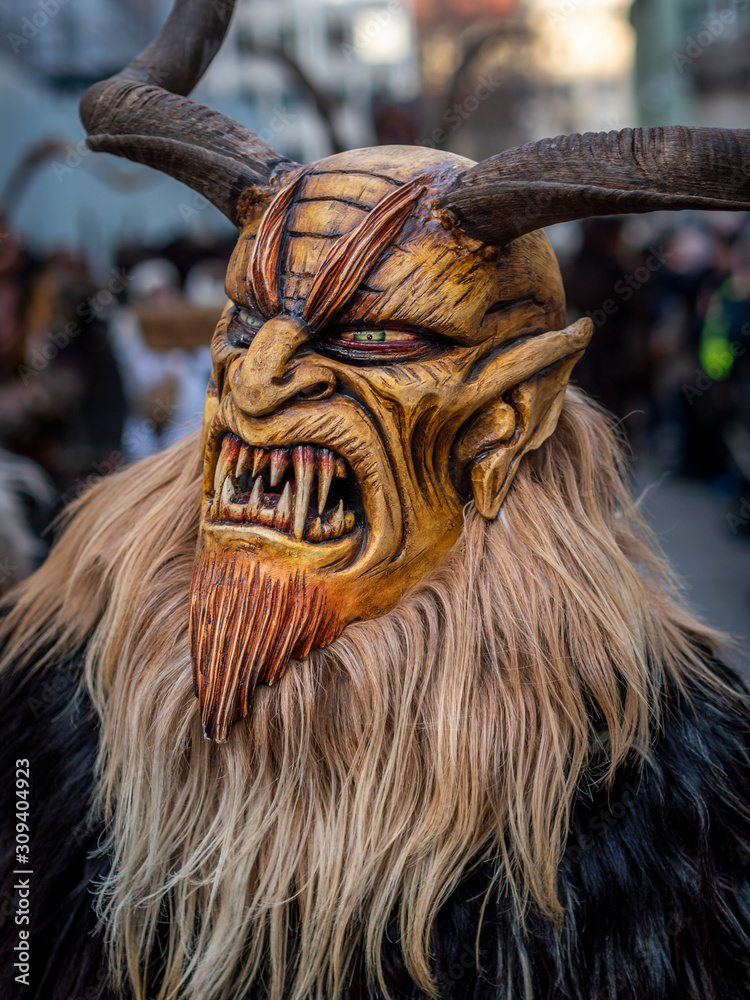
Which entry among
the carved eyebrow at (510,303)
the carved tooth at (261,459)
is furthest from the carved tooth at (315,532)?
the carved eyebrow at (510,303)

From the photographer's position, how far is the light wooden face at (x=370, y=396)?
0.97m

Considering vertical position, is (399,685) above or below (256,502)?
below

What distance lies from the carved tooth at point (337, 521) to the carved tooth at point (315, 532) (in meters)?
0.02

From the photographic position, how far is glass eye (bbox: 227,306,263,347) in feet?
3.52

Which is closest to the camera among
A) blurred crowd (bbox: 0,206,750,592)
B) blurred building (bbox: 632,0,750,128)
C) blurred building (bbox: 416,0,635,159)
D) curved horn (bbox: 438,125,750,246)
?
curved horn (bbox: 438,125,750,246)

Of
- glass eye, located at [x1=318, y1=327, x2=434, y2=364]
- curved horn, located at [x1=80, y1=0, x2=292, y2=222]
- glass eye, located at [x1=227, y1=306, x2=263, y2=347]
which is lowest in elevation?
glass eye, located at [x1=227, y1=306, x2=263, y2=347]

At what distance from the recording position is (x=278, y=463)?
3.22 feet

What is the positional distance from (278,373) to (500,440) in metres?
0.32

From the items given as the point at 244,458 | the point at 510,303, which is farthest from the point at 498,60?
the point at 244,458

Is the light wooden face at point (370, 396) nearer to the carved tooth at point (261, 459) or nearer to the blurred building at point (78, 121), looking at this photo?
the carved tooth at point (261, 459)

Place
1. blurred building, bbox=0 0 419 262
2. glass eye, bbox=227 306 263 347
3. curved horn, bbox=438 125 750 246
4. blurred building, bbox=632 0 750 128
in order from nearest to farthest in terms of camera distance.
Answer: curved horn, bbox=438 125 750 246 < glass eye, bbox=227 306 263 347 < blurred building, bbox=0 0 419 262 < blurred building, bbox=632 0 750 128

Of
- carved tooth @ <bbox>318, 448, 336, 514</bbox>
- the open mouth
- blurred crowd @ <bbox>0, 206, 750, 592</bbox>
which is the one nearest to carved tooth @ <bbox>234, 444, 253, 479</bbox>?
the open mouth

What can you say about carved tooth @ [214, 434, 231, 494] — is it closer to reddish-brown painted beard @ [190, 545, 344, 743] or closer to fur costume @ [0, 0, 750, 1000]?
fur costume @ [0, 0, 750, 1000]

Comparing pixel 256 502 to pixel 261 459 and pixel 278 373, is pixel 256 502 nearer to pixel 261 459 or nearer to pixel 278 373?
pixel 261 459
